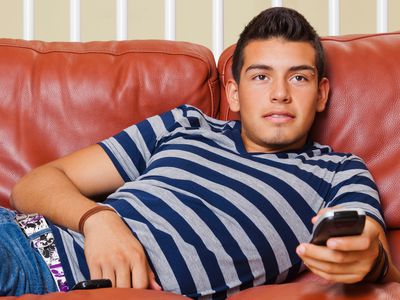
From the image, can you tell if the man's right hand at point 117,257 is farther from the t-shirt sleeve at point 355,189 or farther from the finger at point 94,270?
the t-shirt sleeve at point 355,189

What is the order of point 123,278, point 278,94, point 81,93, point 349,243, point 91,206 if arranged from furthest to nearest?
point 81,93, point 278,94, point 91,206, point 123,278, point 349,243

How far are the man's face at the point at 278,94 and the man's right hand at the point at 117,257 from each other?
0.36 m

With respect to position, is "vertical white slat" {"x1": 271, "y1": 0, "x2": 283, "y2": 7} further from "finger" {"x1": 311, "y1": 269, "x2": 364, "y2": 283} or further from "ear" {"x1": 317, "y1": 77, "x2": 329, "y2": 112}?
"finger" {"x1": 311, "y1": 269, "x2": 364, "y2": 283}

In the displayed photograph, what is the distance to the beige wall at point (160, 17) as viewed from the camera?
77.1 inches

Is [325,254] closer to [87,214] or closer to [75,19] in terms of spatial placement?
[87,214]

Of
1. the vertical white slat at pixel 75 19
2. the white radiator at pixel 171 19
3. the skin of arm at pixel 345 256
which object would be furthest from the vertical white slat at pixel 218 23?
the skin of arm at pixel 345 256

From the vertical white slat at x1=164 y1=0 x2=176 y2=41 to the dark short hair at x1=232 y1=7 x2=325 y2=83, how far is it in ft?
1.70

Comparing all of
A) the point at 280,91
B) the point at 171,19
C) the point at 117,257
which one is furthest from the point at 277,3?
the point at 117,257

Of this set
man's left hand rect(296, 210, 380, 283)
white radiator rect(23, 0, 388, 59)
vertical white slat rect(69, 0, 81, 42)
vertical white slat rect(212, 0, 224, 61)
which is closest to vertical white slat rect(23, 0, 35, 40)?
white radiator rect(23, 0, 388, 59)

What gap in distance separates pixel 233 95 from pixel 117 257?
515 mm

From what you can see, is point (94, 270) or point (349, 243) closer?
point (349, 243)

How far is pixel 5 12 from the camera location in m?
1.97

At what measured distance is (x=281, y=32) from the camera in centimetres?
138

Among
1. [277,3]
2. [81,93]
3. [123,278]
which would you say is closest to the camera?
[123,278]
